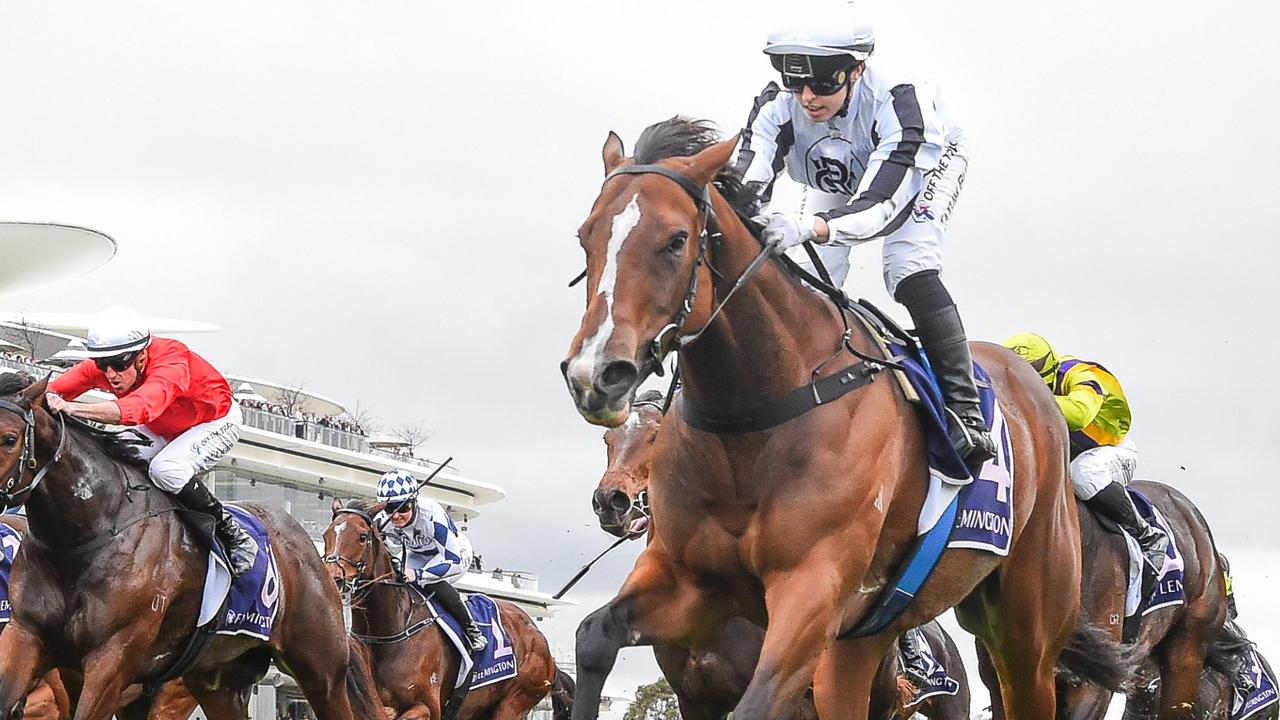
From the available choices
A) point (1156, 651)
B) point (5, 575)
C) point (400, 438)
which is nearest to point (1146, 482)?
point (1156, 651)

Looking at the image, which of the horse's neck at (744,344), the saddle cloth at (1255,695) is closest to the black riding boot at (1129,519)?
the saddle cloth at (1255,695)

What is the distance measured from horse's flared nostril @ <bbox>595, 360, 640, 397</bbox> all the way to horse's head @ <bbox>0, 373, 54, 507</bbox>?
5.80 m

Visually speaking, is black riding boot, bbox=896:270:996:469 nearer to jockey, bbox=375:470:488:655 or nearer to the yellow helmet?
the yellow helmet

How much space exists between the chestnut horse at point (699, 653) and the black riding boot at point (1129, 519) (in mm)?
1539

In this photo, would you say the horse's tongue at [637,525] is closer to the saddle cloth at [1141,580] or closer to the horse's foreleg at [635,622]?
the saddle cloth at [1141,580]

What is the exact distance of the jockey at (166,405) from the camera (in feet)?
37.9

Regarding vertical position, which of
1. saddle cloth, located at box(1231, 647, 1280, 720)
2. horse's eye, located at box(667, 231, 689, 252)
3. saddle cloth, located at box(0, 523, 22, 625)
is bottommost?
saddle cloth, located at box(1231, 647, 1280, 720)

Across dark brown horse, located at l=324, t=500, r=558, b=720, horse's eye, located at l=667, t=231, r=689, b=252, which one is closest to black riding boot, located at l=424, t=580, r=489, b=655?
dark brown horse, located at l=324, t=500, r=558, b=720

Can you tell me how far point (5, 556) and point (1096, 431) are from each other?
319 inches

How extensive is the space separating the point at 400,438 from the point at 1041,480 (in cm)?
5364

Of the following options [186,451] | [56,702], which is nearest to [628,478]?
[186,451]

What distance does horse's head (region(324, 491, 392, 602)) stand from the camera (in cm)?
1717

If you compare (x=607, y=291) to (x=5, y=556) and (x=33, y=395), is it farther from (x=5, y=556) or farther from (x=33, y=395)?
(x=5, y=556)

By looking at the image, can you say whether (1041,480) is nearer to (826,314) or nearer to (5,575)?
(826,314)
